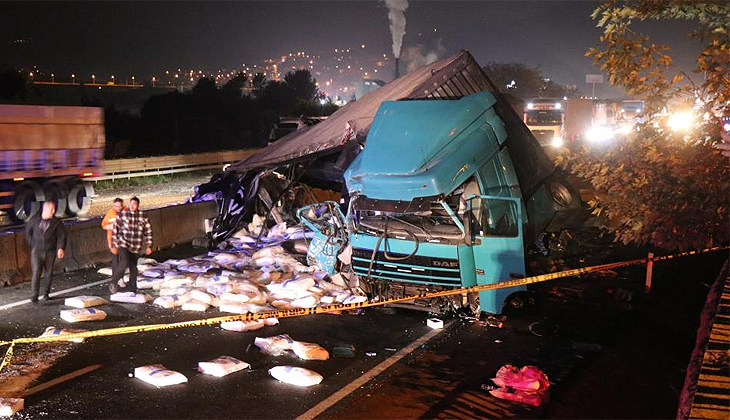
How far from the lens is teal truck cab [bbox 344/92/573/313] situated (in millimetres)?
9586

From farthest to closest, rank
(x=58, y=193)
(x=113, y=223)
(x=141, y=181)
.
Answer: (x=141, y=181) → (x=58, y=193) → (x=113, y=223)

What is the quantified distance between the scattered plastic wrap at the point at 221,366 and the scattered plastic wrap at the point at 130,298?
3273mm

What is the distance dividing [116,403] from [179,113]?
52988mm

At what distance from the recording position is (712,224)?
27.6 feet

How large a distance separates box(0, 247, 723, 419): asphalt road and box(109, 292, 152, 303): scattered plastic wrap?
24 centimetres

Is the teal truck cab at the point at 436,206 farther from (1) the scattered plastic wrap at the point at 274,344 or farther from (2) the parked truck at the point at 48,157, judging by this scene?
(2) the parked truck at the point at 48,157

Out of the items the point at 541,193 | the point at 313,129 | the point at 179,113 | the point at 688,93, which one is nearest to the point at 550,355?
the point at 688,93

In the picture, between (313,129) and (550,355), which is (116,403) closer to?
(550,355)

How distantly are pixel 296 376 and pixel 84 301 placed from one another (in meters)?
4.31

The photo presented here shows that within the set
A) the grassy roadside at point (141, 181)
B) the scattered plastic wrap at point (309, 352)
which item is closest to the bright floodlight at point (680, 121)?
the scattered plastic wrap at point (309, 352)

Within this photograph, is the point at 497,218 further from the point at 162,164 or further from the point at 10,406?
the point at 162,164

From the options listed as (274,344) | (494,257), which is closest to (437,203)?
(494,257)

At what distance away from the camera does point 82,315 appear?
390 inches

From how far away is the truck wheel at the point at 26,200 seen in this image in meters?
19.7
